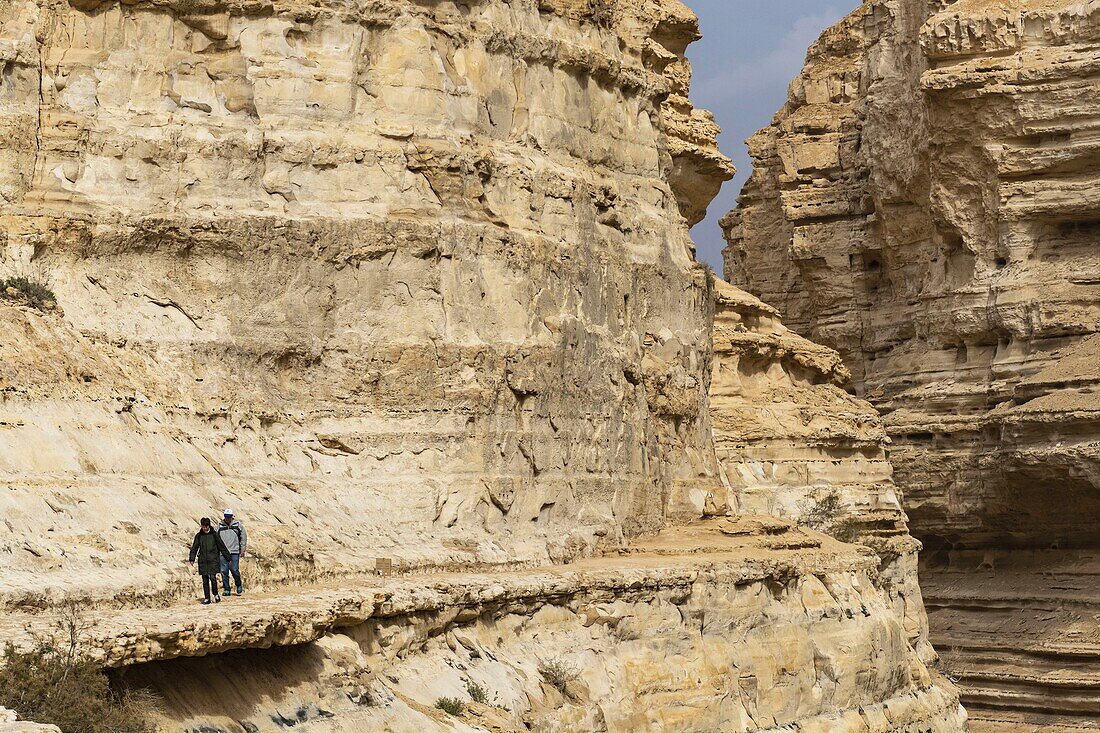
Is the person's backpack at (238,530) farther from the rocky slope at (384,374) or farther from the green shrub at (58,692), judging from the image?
the green shrub at (58,692)

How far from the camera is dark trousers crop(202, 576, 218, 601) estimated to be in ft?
60.8

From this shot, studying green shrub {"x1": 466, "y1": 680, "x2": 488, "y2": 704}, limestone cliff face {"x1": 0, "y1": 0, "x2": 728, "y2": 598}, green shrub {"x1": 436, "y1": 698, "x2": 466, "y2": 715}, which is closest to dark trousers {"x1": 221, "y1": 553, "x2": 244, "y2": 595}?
limestone cliff face {"x1": 0, "y1": 0, "x2": 728, "y2": 598}

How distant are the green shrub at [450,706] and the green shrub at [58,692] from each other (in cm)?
555

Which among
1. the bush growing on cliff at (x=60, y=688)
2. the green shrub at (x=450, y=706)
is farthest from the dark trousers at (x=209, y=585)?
the bush growing on cliff at (x=60, y=688)

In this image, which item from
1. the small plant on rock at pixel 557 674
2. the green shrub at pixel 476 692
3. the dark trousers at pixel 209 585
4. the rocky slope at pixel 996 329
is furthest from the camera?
the rocky slope at pixel 996 329

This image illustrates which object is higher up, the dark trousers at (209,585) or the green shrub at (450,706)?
the dark trousers at (209,585)

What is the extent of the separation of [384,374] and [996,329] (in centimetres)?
3419

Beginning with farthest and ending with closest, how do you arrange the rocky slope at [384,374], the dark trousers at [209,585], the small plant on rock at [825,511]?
the small plant on rock at [825,511], the rocky slope at [384,374], the dark trousers at [209,585]

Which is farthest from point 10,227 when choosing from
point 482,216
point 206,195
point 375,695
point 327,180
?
point 375,695

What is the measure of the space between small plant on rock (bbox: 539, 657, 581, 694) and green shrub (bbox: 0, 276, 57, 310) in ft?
23.6

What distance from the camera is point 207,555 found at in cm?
1866

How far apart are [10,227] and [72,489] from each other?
5517 mm

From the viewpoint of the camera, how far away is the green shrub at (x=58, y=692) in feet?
48.0

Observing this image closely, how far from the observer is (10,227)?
78.3 ft
